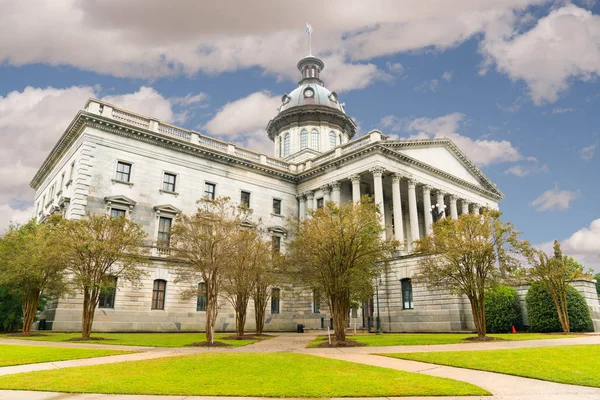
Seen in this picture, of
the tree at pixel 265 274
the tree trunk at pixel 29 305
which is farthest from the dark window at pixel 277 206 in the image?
the tree trunk at pixel 29 305

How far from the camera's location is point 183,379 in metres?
10.0

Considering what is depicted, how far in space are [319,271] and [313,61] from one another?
53.6m

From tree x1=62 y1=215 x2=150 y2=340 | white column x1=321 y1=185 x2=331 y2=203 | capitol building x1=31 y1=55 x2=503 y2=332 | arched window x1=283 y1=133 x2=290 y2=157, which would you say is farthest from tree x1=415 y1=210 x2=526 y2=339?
arched window x1=283 y1=133 x2=290 y2=157

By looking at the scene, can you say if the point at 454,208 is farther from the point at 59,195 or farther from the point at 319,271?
the point at 59,195

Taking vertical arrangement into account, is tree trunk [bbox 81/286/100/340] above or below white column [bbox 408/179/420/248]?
below

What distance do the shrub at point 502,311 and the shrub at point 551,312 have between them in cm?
110

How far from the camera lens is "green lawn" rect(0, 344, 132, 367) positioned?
13242mm

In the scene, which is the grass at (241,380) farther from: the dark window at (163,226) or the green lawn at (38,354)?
the dark window at (163,226)

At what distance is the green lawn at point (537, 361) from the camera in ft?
33.6

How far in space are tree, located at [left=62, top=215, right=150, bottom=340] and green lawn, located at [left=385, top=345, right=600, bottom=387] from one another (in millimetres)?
16336

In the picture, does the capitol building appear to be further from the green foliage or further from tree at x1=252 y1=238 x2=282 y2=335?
A: tree at x1=252 y1=238 x2=282 y2=335

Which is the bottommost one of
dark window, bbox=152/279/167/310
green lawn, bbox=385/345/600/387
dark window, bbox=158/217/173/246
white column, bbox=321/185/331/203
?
green lawn, bbox=385/345/600/387

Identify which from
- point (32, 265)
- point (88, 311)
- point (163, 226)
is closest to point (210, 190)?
point (163, 226)

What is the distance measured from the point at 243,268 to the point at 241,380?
623 inches
